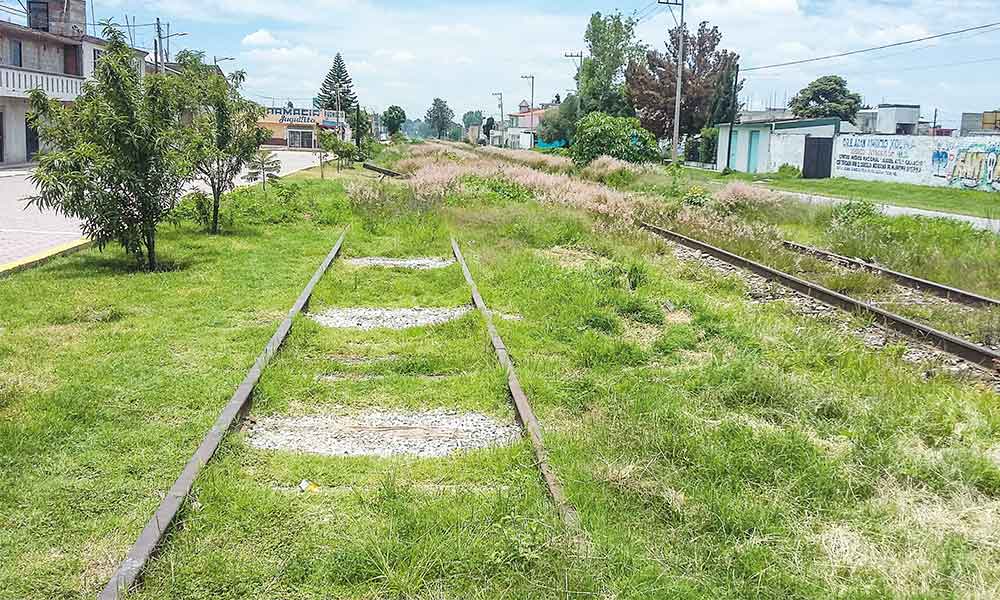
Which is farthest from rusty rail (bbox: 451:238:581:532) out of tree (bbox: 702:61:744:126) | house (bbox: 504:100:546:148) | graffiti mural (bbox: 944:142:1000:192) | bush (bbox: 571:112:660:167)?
house (bbox: 504:100:546:148)

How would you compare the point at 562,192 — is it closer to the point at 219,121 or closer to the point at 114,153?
the point at 219,121

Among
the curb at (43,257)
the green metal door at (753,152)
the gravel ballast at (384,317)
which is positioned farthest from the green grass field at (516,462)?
the green metal door at (753,152)

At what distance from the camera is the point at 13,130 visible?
40.3 meters

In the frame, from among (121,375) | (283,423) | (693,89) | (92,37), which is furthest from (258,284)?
(693,89)

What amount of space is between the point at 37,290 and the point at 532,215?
1168cm

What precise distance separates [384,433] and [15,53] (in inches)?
1833

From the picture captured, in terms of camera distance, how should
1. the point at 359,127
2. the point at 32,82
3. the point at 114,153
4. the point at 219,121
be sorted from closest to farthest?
the point at 114,153 < the point at 219,121 < the point at 32,82 < the point at 359,127

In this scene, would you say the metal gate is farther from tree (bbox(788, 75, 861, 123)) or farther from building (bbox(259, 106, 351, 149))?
building (bbox(259, 106, 351, 149))

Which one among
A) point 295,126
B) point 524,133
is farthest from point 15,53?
point 524,133

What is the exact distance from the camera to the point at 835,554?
158 inches

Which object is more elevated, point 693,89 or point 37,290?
point 693,89

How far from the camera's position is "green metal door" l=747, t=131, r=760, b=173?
50200 mm

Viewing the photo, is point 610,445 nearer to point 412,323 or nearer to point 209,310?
point 412,323

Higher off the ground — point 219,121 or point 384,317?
point 219,121
